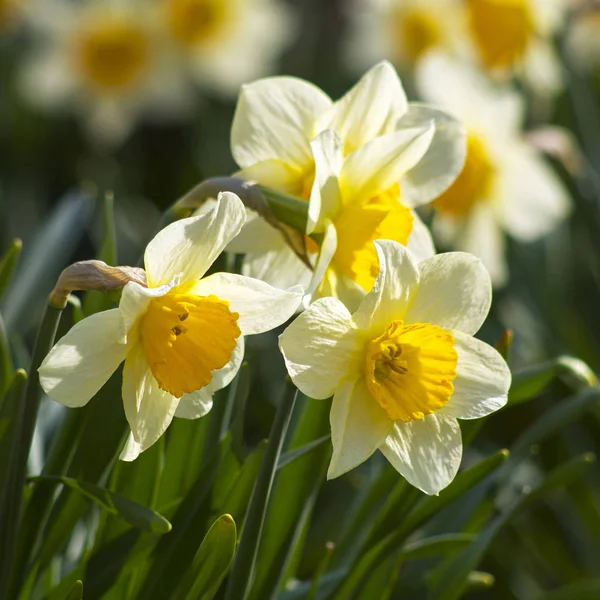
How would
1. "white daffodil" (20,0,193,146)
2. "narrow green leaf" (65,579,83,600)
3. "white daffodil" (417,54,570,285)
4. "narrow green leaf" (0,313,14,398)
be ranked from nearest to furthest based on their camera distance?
"narrow green leaf" (65,579,83,600) < "narrow green leaf" (0,313,14,398) < "white daffodil" (417,54,570,285) < "white daffodil" (20,0,193,146)

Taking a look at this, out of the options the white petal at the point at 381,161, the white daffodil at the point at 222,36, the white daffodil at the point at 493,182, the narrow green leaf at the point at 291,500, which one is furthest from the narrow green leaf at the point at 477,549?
the white daffodil at the point at 222,36

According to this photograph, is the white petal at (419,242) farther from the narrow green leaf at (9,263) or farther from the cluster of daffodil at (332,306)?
the narrow green leaf at (9,263)

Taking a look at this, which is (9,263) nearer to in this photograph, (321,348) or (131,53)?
(321,348)

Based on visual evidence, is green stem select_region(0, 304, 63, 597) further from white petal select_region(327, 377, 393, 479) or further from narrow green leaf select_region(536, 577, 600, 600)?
narrow green leaf select_region(536, 577, 600, 600)

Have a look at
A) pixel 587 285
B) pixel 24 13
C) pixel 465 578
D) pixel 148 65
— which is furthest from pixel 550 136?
pixel 24 13

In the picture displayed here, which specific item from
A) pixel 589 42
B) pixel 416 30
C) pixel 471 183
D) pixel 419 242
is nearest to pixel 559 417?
pixel 419 242

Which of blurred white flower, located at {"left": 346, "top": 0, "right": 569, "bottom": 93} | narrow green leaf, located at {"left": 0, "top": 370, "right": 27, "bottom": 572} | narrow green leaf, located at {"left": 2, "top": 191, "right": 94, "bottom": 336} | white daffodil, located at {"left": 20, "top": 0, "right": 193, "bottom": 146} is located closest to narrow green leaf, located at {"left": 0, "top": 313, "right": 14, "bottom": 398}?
narrow green leaf, located at {"left": 0, "top": 370, "right": 27, "bottom": 572}

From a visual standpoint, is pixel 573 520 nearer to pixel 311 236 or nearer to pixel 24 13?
pixel 311 236
